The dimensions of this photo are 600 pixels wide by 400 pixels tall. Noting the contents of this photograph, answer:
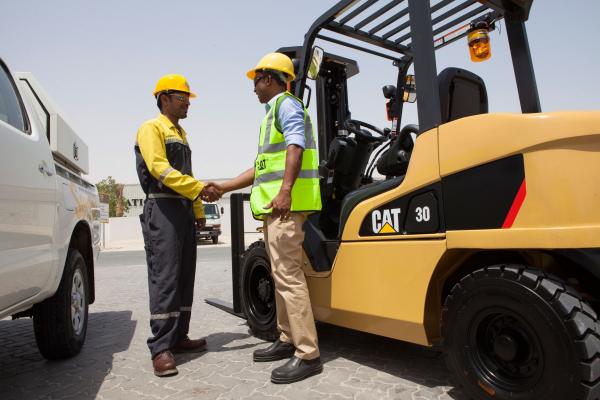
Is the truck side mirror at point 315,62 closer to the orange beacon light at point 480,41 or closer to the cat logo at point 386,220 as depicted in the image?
the orange beacon light at point 480,41

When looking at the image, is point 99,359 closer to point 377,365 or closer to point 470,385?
point 377,365

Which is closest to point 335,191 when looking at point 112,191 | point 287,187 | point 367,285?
point 287,187

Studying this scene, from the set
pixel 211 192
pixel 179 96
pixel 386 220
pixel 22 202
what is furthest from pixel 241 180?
pixel 22 202

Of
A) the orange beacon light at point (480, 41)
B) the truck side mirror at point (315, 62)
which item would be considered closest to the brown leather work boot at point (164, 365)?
the truck side mirror at point (315, 62)

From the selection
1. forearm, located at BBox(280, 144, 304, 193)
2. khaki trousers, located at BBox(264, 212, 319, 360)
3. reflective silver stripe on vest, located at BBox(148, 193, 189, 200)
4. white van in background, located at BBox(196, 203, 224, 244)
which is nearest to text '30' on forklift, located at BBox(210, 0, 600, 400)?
khaki trousers, located at BBox(264, 212, 319, 360)

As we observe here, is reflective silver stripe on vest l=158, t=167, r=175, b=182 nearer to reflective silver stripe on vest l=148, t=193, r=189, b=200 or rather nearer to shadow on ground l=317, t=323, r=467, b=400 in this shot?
reflective silver stripe on vest l=148, t=193, r=189, b=200

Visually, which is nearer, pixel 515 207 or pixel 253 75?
pixel 515 207

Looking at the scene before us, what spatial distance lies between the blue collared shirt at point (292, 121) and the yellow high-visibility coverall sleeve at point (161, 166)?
795 mm

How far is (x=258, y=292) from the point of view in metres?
3.98

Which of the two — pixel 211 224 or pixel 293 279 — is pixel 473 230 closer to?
pixel 293 279

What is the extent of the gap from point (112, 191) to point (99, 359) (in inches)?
1764

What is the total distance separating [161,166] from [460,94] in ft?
6.72

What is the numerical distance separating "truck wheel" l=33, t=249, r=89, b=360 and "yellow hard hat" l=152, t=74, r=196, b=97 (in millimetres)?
1455

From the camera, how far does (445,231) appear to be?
2.37m
